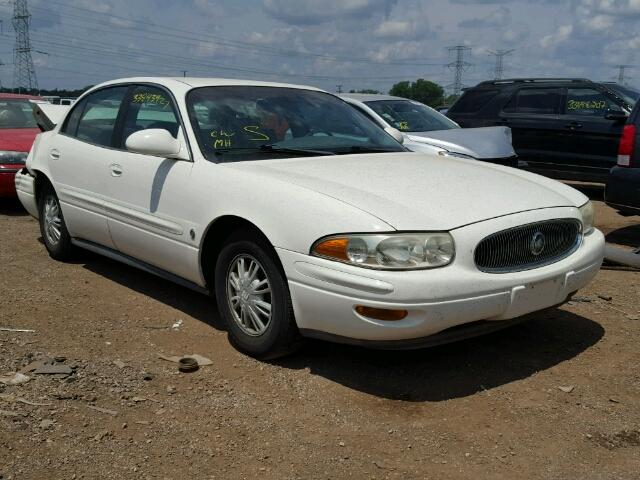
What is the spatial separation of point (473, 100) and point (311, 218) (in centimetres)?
904

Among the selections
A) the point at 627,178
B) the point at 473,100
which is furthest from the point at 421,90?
the point at 627,178

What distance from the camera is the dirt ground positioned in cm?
309

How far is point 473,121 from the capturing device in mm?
11898

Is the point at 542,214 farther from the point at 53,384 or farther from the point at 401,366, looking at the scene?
the point at 53,384

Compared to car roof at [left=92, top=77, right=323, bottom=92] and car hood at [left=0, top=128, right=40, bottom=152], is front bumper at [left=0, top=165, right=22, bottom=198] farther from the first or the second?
car roof at [left=92, top=77, right=323, bottom=92]

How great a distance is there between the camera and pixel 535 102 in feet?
37.3

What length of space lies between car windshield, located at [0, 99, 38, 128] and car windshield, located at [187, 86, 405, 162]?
6.36 metres

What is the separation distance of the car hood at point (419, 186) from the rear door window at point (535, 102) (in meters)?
6.95

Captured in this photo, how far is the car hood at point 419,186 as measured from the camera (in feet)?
12.0

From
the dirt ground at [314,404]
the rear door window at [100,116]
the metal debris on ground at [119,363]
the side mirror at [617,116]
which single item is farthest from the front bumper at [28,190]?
the side mirror at [617,116]

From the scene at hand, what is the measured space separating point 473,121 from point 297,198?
8.68 metres

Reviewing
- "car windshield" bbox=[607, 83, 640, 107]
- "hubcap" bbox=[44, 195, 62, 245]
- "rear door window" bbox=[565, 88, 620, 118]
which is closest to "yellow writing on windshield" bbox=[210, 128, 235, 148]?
"hubcap" bbox=[44, 195, 62, 245]

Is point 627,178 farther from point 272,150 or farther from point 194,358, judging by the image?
point 194,358

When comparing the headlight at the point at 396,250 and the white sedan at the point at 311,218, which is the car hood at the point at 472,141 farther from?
the headlight at the point at 396,250
